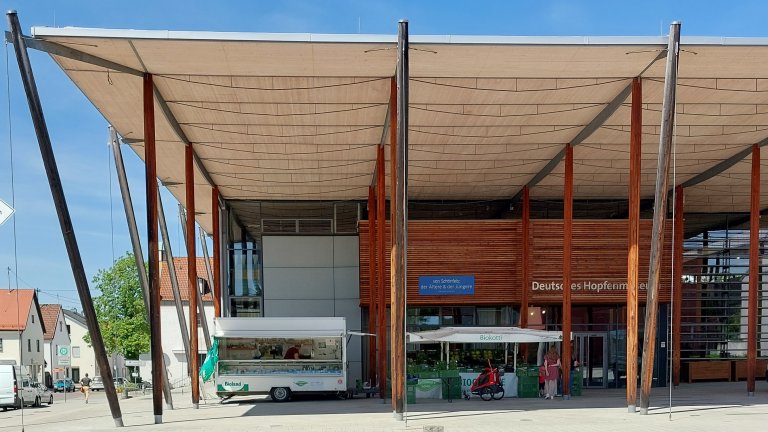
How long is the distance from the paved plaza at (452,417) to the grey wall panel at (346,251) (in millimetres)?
9312

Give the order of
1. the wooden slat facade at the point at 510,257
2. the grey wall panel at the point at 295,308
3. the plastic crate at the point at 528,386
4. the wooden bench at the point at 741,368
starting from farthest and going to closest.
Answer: the wooden bench at the point at 741,368
the grey wall panel at the point at 295,308
the wooden slat facade at the point at 510,257
the plastic crate at the point at 528,386

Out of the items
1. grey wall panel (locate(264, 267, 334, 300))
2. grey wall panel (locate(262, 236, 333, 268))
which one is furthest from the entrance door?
grey wall panel (locate(262, 236, 333, 268))

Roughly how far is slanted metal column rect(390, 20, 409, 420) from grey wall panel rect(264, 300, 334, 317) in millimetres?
15396

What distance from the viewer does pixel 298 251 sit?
1235 inches

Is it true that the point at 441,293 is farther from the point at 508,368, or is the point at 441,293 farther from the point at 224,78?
the point at 224,78

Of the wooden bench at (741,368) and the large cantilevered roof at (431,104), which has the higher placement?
the large cantilevered roof at (431,104)

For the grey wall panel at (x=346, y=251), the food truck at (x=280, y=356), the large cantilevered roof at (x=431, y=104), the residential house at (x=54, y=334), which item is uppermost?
the large cantilevered roof at (x=431, y=104)

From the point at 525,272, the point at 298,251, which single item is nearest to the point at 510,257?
the point at 525,272

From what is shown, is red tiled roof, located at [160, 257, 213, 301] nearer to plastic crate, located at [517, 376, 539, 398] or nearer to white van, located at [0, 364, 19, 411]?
white van, located at [0, 364, 19, 411]

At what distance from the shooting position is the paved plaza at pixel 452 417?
14773mm

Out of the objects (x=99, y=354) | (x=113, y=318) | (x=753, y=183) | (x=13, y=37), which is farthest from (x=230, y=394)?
(x=113, y=318)

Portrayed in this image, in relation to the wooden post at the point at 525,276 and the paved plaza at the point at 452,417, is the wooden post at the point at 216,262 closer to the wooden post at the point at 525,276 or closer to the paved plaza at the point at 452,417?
the paved plaza at the point at 452,417

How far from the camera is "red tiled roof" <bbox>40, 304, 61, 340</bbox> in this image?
67.6m

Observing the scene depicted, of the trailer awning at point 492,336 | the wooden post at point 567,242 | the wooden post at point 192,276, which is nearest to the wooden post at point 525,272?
the wooden post at point 567,242
